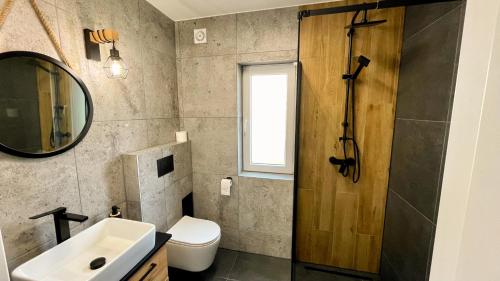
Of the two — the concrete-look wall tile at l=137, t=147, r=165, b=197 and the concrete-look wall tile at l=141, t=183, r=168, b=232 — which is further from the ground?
the concrete-look wall tile at l=137, t=147, r=165, b=197

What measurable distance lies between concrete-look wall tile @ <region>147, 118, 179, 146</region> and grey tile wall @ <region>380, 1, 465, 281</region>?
2170 mm

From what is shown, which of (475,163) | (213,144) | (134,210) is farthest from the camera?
(213,144)

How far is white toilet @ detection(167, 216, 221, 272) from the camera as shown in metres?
1.86

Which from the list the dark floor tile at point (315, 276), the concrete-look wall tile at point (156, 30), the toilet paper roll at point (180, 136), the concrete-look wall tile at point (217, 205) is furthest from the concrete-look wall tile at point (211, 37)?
the dark floor tile at point (315, 276)

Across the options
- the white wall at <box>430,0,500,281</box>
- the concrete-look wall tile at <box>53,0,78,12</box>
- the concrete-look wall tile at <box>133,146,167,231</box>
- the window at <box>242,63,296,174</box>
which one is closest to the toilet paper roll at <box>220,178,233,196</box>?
the window at <box>242,63,296,174</box>

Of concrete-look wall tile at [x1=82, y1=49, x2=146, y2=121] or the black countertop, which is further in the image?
concrete-look wall tile at [x1=82, y1=49, x2=146, y2=121]

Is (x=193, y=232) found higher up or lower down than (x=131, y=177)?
lower down

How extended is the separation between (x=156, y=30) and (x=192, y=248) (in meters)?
2.04

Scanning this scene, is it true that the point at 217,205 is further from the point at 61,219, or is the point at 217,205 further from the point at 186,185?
the point at 61,219

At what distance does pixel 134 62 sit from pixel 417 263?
2.65 metres

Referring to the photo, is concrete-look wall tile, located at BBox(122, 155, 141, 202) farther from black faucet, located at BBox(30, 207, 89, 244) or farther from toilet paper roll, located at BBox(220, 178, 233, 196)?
toilet paper roll, located at BBox(220, 178, 233, 196)

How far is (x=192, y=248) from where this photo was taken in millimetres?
1844

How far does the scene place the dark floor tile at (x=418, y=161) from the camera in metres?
1.32

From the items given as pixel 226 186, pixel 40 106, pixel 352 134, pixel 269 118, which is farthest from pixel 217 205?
pixel 40 106
